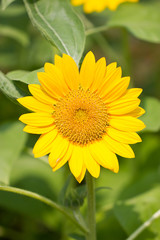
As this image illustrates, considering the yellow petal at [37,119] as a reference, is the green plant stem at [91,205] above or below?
below

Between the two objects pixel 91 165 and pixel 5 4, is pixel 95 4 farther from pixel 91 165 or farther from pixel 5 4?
pixel 91 165

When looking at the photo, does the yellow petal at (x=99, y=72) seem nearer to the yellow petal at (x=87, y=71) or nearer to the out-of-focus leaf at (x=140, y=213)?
the yellow petal at (x=87, y=71)

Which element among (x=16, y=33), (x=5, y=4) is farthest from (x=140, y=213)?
(x=16, y=33)

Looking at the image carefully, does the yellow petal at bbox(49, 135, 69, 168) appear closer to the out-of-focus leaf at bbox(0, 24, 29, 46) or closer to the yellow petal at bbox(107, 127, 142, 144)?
the yellow petal at bbox(107, 127, 142, 144)

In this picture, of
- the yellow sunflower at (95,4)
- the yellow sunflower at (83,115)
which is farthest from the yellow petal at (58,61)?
the yellow sunflower at (95,4)

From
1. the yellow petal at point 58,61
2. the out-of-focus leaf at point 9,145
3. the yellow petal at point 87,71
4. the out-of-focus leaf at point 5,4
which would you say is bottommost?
the out-of-focus leaf at point 9,145

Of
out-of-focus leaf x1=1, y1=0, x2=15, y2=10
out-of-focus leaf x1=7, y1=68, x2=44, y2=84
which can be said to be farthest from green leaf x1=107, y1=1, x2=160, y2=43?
out-of-focus leaf x1=7, y1=68, x2=44, y2=84

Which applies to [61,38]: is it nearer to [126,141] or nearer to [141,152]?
[126,141]
